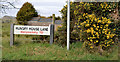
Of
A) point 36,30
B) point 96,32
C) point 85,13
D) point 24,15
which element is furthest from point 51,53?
point 24,15

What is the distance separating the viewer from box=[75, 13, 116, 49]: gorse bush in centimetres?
733

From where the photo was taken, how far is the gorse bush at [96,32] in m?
7.33

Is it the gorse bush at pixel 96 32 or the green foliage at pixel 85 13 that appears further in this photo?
the green foliage at pixel 85 13

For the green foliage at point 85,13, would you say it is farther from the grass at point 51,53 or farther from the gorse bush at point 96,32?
the grass at point 51,53

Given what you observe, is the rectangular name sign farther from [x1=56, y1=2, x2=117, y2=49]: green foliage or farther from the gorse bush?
the gorse bush

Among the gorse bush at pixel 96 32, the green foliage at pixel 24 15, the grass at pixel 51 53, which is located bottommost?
the grass at pixel 51 53

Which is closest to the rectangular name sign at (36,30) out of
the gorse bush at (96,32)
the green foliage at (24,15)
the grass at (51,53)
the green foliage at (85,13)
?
the grass at (51,53)

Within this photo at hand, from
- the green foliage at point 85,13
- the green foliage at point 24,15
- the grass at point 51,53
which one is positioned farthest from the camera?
the green foliage at point 24,15

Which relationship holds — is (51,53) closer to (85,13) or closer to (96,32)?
(96,32)

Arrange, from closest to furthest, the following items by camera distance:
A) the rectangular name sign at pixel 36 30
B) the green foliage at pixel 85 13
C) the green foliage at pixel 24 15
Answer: the green foliage at pixel 85 13 → the rectangular name sign at pixel 36 30 → the green foliage at pixel 24 15

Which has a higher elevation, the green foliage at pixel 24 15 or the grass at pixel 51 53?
the green foliage at pixel 24 15

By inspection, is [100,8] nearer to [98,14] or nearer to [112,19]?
[98,14]

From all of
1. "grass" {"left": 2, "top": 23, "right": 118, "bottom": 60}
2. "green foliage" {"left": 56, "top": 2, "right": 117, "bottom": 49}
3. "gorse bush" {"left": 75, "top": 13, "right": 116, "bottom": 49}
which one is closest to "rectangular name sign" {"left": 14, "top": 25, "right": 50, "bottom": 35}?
"grass" {"left": 2, "top": 23, "right": 118, "bottom": 60}

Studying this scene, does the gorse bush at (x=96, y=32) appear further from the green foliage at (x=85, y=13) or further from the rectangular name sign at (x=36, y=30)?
the rectangular name sign at (x=36, y=30)
